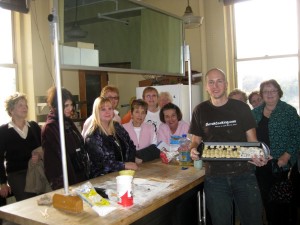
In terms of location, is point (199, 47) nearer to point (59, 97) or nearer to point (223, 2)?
point (223, 2)

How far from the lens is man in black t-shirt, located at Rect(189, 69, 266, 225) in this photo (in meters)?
1.95

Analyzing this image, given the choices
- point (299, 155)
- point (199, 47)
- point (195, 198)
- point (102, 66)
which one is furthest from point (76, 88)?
point (299, 155)

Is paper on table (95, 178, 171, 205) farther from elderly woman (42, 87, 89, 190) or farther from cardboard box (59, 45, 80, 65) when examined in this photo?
cardboard box (59, 45, 80, 65)

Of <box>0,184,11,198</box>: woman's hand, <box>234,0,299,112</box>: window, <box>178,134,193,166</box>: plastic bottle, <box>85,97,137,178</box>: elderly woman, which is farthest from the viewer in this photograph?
<box>234,0,299,112</box>: window

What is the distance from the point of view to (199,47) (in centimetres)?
498

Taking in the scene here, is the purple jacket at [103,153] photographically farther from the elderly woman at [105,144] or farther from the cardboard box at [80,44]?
the cardboard box at [80,44]

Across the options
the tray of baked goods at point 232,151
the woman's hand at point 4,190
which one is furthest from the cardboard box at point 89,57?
the woman's hand at point 4,190

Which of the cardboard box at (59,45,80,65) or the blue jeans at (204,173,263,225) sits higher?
A: the cardboard box at (59,45,80,65)

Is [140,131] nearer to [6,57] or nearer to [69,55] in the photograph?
[69,55]

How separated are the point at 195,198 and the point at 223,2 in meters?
3.20

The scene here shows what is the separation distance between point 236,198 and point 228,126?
0.45 metres

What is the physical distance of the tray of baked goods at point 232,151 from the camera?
1843 millimetres

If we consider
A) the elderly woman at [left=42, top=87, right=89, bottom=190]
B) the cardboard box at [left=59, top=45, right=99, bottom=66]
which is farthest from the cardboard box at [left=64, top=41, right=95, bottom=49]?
the elderly woman at [left=42, top=87, right=89, bottom=190]

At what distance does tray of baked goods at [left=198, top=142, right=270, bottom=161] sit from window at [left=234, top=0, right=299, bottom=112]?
310 cm
